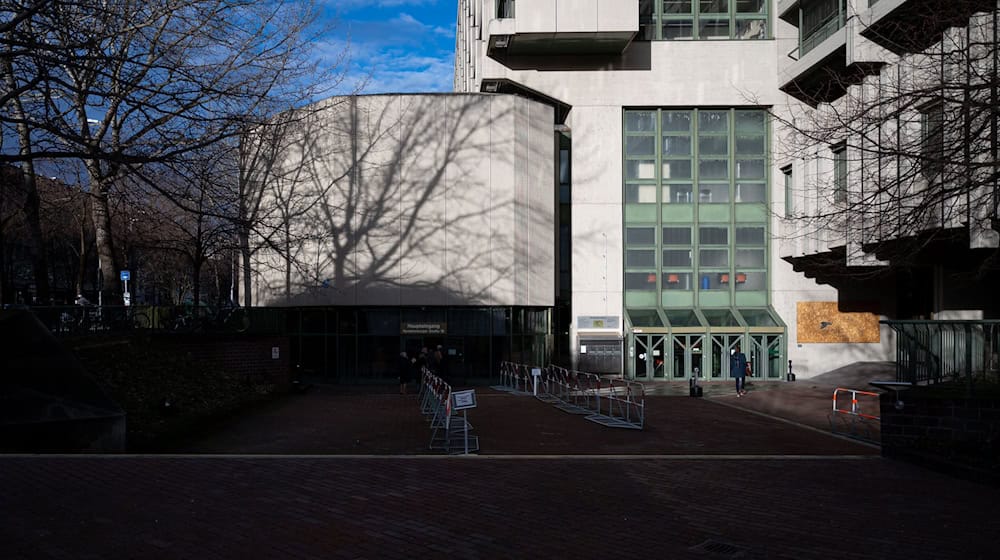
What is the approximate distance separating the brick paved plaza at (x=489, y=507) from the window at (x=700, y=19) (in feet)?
93.9

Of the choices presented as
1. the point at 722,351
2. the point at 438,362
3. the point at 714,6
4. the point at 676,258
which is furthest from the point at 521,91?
the point at 722,351

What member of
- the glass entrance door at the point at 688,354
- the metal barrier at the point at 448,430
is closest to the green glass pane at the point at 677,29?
the glass entrance door at the point at 688,354

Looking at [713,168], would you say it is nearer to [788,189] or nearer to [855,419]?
[788,189]

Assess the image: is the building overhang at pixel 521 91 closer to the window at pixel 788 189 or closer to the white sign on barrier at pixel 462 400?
the window at pixel 788 189

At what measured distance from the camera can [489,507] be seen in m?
8.12

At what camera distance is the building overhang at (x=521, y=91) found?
3594 cm

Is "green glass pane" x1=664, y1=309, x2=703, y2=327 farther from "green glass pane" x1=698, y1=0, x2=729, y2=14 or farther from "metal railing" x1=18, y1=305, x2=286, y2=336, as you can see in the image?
"metal railing" x1=18, y1=305, x2=286, y2=336

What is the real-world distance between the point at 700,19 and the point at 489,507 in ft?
108

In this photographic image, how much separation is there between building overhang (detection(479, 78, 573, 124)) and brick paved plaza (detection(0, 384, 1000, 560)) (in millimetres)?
26954

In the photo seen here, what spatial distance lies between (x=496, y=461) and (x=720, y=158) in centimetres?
2911

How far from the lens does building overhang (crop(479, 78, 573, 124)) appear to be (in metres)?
35.9

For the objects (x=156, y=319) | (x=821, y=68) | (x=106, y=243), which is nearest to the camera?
(x=106, y=243)

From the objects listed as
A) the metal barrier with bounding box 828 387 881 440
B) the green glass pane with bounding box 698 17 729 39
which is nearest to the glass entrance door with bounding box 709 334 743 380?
the metal barrier with bounding box 828 387 881 440

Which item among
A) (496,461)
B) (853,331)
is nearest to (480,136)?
(853,331)
